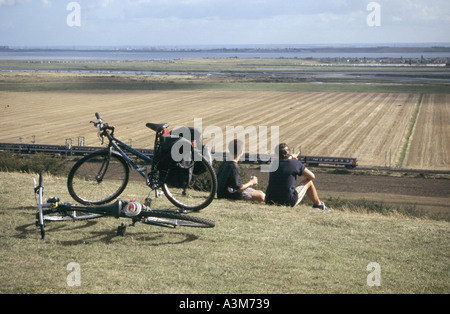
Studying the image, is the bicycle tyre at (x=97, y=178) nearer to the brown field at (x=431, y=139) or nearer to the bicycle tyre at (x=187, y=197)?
the bicycle tyre at (x=187, y=197)

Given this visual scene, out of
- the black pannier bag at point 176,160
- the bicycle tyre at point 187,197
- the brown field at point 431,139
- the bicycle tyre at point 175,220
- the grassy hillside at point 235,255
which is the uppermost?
the black pannier bag at point 176,160

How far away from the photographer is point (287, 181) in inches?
395

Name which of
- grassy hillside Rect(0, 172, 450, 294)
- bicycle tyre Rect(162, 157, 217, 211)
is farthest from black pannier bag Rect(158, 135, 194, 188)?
grassy hillside Rect(0, 172, 450, 294)

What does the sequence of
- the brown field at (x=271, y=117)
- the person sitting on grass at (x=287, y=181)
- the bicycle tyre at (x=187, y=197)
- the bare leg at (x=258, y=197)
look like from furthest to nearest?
the brown field at (x=271, y=117) < the bare leg at (x=258, y=197) < the person sitting on grass at (x=287, y=181) < the bicycle tyre at (x=187, y=197)

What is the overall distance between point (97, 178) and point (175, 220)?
5.76 feet

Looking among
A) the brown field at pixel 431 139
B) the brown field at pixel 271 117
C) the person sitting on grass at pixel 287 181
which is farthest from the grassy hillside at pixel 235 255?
the brown field at pixel 271 117

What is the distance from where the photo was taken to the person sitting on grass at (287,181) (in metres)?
9.85

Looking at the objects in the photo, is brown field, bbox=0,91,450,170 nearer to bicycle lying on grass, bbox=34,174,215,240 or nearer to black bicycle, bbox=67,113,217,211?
black bicycle, bbox=67,113,217,211

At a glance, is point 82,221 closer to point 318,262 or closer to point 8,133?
point 318,262

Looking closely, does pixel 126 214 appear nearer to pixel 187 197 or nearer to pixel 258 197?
pixel 187 197

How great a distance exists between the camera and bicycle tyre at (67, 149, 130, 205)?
891 centimetres

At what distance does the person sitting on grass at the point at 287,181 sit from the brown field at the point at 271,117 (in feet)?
98.0

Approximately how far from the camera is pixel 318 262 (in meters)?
7.13
